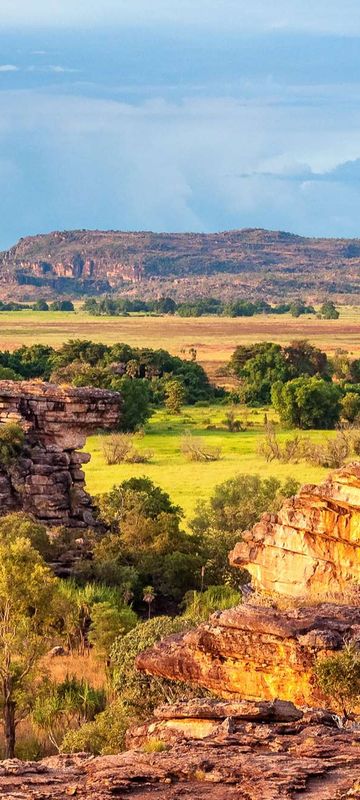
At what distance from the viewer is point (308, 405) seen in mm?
71000

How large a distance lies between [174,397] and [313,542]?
2323 inches

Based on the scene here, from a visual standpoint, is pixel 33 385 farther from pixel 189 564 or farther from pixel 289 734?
pixel 289 734

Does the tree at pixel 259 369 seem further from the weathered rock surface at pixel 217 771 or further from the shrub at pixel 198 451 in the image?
the weathered rock surface at pixel 217 771

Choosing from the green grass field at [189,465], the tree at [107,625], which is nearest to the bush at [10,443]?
the tree at [107,625]

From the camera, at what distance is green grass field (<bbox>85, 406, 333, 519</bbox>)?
5075 centimetres

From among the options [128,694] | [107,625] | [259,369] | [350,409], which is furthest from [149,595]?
[259,369]

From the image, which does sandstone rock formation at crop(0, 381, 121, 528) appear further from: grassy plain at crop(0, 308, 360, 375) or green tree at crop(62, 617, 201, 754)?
grassy plain at crop(0, 308, 360, 375)

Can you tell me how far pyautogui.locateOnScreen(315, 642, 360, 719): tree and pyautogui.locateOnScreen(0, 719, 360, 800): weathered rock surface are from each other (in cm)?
296

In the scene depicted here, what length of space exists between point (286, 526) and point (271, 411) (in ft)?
194


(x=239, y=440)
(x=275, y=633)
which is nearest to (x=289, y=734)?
(x=275, y=633)

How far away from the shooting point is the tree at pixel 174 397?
7938 centimetres

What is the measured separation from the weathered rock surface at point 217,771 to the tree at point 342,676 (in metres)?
2.96

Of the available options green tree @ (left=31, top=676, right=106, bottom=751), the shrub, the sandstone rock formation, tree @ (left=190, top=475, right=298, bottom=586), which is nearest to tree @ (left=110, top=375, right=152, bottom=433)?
the shrub

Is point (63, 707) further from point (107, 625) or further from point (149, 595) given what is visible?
point (149, 595)
